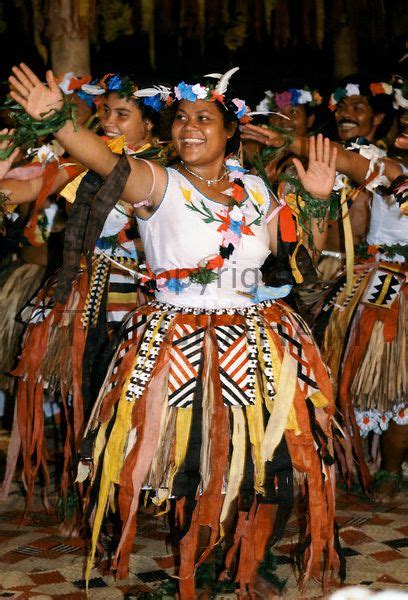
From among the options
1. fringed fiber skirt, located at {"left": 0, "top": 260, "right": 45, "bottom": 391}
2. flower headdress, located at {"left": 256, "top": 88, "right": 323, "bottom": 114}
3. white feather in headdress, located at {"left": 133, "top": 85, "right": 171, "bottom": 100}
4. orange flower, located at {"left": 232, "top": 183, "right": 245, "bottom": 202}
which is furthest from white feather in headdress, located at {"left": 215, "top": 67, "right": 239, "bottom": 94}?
flower headdress, located at {"left": 256, "top": 88, "right": 323, "bottom": 114}

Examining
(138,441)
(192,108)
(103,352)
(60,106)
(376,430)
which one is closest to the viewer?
(60,106)

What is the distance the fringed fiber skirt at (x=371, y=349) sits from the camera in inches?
144

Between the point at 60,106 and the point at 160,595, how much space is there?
1.47m

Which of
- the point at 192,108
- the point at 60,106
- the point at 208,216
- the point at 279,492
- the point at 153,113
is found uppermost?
the point at 153,113

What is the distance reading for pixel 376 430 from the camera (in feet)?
12.6

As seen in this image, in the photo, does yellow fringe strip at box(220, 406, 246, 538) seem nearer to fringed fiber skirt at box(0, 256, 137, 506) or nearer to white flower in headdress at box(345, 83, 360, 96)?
fringed fiber skirt at box(0, 256, 137, 506)

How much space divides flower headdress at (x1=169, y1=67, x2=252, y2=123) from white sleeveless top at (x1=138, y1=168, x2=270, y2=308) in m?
0.26

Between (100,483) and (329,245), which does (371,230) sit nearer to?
(329,245)

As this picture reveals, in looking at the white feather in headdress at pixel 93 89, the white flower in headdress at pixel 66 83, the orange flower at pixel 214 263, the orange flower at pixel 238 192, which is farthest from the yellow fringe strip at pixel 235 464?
the white flower in headdress at pixel 66 83

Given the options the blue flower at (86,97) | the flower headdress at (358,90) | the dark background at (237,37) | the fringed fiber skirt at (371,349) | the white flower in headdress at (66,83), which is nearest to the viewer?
the fringed fiber skirt at (371,349)

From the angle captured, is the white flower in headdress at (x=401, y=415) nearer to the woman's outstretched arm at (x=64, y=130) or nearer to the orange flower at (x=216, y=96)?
the orange flower at (x=216, y=96)

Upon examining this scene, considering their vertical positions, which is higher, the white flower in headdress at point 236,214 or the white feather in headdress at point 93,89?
the white feather in headdress at point 93,89

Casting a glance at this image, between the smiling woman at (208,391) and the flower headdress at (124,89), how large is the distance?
13 cm

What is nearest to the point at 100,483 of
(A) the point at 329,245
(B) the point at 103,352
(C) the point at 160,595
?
(C) the point at 160,595
